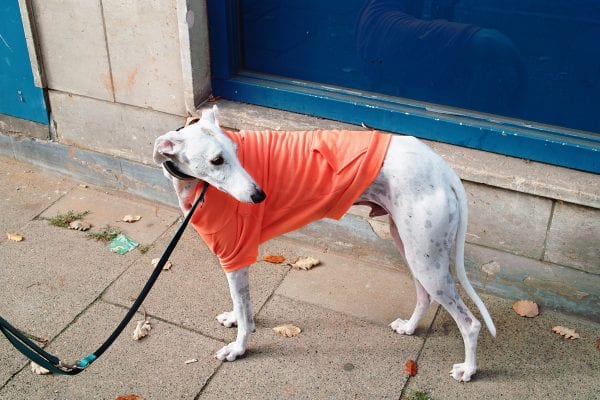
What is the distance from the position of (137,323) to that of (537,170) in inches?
113

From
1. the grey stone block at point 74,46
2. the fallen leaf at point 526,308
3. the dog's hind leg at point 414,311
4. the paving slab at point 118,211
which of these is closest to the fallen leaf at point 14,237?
the paving slab at point 118,211

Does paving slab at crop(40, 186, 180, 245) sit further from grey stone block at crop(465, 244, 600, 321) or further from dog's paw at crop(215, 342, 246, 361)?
grey stone block at crop(465, 244, 600, 321)

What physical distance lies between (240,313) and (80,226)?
83.3 inches

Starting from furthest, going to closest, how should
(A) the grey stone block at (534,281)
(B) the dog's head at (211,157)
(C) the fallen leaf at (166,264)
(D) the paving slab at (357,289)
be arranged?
(C) the fallen leaf at (166,264)
(D) the paving slab at (357,289)
(A) the grey stone block at (534,281)
(B) the dog's head at (211,157)

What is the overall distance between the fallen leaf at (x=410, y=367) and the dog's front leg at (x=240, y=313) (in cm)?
99

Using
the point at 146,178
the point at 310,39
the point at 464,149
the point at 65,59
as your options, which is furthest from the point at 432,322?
the point at 65,59

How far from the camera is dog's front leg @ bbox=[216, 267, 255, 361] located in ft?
12.2

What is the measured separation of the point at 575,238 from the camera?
422cm

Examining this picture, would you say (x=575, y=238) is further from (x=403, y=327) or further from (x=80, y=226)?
(x=80, y=226)

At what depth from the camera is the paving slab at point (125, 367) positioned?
148 inches

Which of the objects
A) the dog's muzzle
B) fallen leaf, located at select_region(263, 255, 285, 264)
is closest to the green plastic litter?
fallen leaf, located at select_region(263, 255, 285, 264)

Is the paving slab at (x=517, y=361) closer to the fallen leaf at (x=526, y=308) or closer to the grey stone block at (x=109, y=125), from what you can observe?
the fallen leaf at (x=526, y=308)

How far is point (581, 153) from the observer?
415 cm

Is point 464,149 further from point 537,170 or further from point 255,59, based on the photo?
point 255,59
